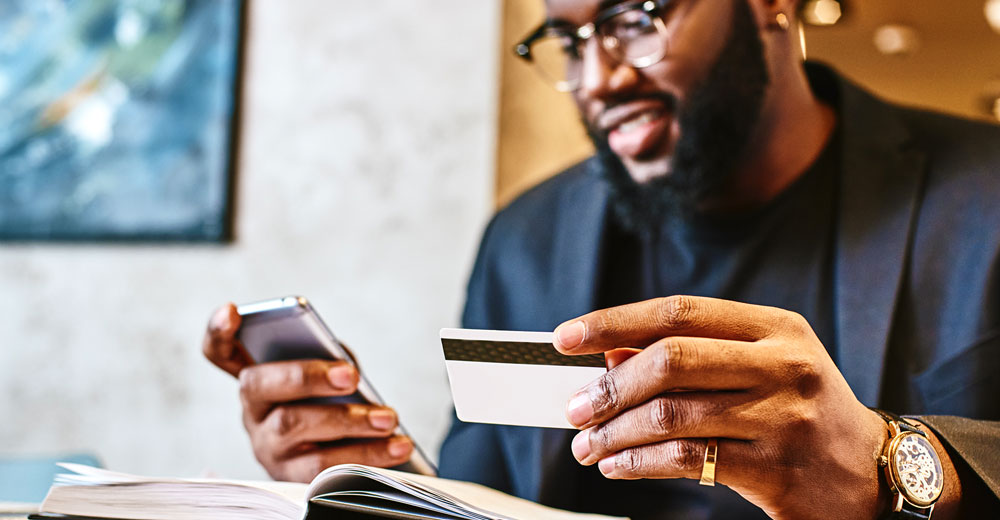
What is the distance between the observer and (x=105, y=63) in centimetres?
225

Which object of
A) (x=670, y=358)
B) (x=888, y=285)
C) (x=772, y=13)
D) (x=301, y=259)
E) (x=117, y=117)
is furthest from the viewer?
(x=117, y=117)

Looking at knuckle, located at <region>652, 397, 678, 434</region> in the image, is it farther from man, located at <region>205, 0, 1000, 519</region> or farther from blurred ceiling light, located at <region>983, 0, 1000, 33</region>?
blurred ceiling light, located at <region>983, 0, 1000, 33</region>

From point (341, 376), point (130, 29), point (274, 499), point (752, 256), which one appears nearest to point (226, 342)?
point (341, 376)

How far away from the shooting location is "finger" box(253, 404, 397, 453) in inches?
33.7

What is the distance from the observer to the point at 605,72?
1147 millimetres

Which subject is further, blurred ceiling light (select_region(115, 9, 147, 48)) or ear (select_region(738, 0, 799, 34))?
blurred ceiling light (select_region(115, 9, 147, 48))

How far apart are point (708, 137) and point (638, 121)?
12 centimetres

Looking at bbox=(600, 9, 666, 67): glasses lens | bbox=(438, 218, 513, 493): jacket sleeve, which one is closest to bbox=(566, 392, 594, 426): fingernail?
bbox=(438, 218, 513, 493): jacket sleeve

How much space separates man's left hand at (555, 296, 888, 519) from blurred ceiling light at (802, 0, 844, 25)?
3755 mm

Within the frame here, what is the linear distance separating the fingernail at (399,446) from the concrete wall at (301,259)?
115 centimetres

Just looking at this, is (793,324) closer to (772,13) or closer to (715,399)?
(715,399)

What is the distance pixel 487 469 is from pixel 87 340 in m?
1.60

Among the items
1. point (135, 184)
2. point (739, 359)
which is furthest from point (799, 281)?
point (135, 184)

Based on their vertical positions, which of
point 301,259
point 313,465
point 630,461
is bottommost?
point 301,259
